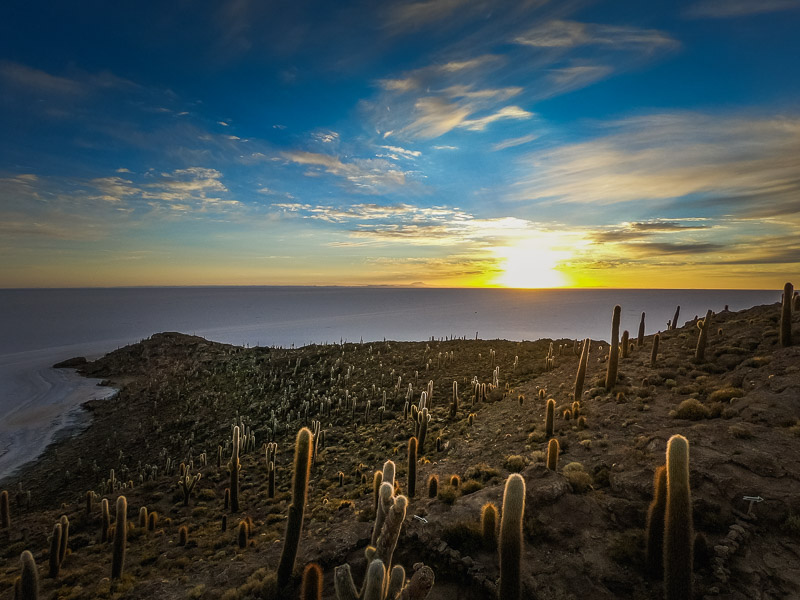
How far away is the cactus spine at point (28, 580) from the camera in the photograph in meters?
7.94

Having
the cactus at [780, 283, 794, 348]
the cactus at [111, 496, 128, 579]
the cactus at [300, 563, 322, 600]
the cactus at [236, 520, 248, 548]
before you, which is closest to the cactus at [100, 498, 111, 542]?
the cactus at [111, 496, 128, 579]

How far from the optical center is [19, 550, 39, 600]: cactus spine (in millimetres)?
7941

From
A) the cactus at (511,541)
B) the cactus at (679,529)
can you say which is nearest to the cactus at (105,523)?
the cactus at (511,541)

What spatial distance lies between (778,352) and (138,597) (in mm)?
25621

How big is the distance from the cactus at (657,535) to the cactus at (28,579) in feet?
41.3

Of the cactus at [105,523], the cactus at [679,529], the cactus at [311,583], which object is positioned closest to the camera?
the cactus at [679,529]

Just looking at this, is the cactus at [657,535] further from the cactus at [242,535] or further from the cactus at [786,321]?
the cactus at [786,321]

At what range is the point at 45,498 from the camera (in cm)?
1950

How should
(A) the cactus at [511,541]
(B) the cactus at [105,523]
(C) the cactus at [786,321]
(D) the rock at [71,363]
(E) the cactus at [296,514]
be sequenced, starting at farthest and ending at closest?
(D) the rock at [71,363] < (C) the cactus at [786,321] < (B) the cactus at [105,523] < (E) the cactus at [296,514] < (A) the cactus at [511,541]

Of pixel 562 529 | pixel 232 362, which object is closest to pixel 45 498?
pixel 232 362

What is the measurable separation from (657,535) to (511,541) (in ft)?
11.2

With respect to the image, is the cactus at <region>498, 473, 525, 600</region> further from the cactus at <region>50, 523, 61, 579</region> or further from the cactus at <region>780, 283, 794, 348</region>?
the cactus at <region>780, 283, 794, 348</region>

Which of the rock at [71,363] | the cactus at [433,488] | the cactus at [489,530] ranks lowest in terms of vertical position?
the rock at [71,363]

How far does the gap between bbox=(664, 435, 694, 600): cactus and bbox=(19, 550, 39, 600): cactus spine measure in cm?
1231
